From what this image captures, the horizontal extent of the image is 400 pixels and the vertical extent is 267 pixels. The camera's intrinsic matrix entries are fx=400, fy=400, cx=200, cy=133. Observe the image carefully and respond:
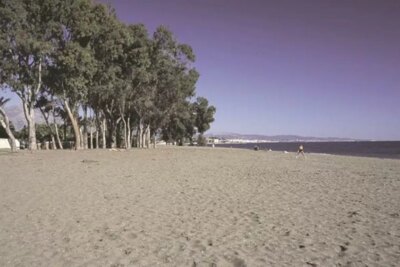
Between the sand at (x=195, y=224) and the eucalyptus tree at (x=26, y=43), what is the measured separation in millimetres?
16882

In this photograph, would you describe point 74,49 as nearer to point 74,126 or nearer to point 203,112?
point 74,126

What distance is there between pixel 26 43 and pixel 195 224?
79.2ft

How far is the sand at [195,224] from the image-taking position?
231 inches

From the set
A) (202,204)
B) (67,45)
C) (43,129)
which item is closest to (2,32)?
(67,45)

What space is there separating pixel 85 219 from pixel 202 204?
3012 millimetres

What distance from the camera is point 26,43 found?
27359mm

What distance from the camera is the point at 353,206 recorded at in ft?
32.8

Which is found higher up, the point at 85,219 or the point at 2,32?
the point at 2,32

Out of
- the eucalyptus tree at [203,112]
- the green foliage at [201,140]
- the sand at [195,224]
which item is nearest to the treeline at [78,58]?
the sand at [195,224]

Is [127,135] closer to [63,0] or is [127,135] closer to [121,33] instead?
[121,33]

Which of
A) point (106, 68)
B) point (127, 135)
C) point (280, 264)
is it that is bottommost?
point (280, 264)

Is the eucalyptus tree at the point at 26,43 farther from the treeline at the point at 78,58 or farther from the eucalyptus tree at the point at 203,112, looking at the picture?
the eucalyptus tree at the point at 203,112

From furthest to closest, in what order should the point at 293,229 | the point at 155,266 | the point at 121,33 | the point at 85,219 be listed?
the point at 121,33 → the point at 85,219 → the point at 293,229 → the point at 155,266

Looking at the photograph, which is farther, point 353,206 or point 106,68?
point 106,68
